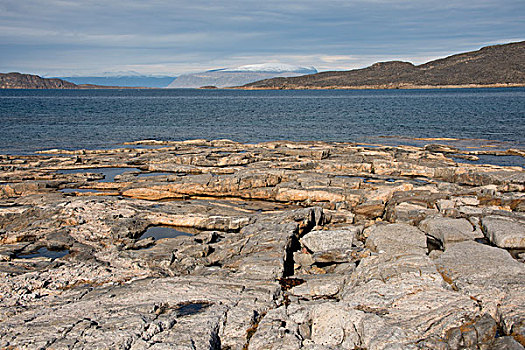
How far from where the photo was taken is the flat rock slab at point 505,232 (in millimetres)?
11234

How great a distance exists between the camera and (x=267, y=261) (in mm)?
11250

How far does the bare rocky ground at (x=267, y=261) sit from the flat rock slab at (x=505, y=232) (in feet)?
0.12

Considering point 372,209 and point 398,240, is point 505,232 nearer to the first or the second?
point 398,240

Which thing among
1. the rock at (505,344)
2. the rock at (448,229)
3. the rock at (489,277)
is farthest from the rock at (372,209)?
the rock at (505,344)

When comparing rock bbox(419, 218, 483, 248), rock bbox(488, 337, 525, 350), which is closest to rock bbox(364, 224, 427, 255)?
rock bbox(419, 218, 483, 248)

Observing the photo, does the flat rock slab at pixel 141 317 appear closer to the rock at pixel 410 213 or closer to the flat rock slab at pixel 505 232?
the flat rock slab at pixel 505 232

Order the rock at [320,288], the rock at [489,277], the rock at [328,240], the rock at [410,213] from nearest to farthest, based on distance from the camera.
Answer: the rock at [489,277] < the rock at [320,288] < the rock at [328,240] < the rock at [410,213]

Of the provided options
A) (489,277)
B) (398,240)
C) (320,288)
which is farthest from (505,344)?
(398,240)

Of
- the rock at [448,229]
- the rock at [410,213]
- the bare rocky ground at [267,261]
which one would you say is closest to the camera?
the bare rocky ground at [267,261]

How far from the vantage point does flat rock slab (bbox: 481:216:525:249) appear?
11234 mm

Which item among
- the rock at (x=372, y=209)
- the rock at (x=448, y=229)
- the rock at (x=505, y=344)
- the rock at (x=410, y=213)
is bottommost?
the rock at (x=372, y=209)

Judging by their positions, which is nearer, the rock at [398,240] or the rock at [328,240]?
the rock at [398,240]

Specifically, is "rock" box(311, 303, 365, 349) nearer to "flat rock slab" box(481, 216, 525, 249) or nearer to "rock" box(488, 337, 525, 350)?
"rock" box(488, 337, 525, 350)

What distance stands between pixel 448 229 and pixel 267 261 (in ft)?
18.2
